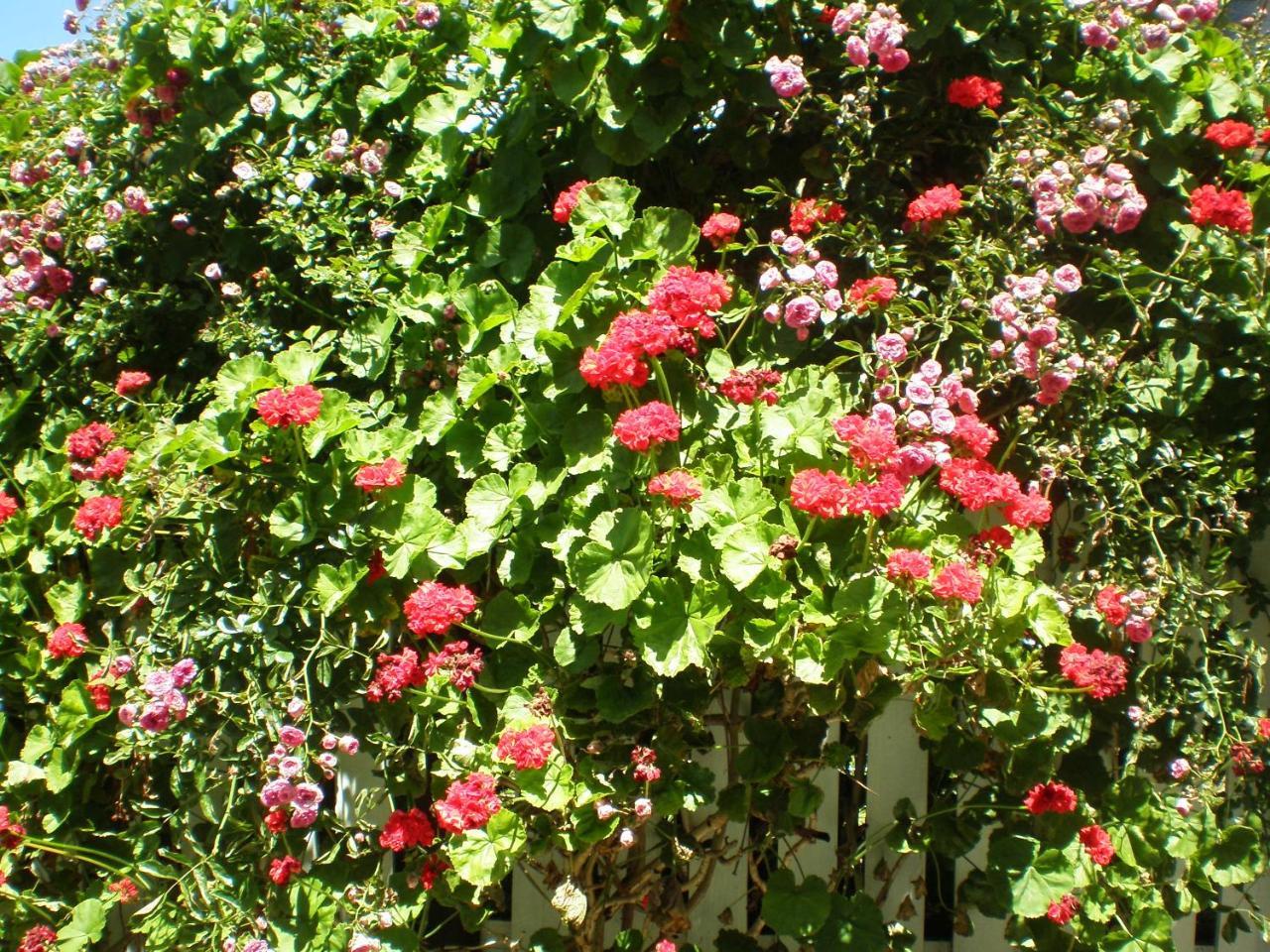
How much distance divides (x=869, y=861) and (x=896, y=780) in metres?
0.19

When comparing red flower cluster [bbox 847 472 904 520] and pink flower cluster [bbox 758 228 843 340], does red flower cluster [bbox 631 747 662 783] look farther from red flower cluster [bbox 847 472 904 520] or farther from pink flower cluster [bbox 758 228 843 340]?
pink flower cluster [bbox 758 228 843 340]

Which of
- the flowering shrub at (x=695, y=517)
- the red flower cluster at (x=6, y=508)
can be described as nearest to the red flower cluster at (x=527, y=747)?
the flowering shrub at (x=695, y=517)

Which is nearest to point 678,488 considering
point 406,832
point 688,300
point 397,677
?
point 688,300

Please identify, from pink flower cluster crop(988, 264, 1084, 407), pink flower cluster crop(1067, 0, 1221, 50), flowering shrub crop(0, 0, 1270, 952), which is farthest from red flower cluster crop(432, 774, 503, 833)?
pink flower cluster crop(1067, 0, 1221, 50)

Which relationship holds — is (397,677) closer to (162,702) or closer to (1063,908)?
(162,702)

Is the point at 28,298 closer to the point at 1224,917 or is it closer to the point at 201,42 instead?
the point at 201,42

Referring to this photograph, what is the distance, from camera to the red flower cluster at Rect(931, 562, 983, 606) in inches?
73.6

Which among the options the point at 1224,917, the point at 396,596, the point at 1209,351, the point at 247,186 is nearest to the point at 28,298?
the point at 247,186

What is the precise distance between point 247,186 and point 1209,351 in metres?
2.10

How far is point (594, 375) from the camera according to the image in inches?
76.9

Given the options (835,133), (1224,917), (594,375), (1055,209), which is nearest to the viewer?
(594,375)

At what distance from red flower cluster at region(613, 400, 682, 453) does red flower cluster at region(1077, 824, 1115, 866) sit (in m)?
1.09

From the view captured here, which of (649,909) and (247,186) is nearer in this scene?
(649,909)

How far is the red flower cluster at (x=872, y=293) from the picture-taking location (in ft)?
6.88
